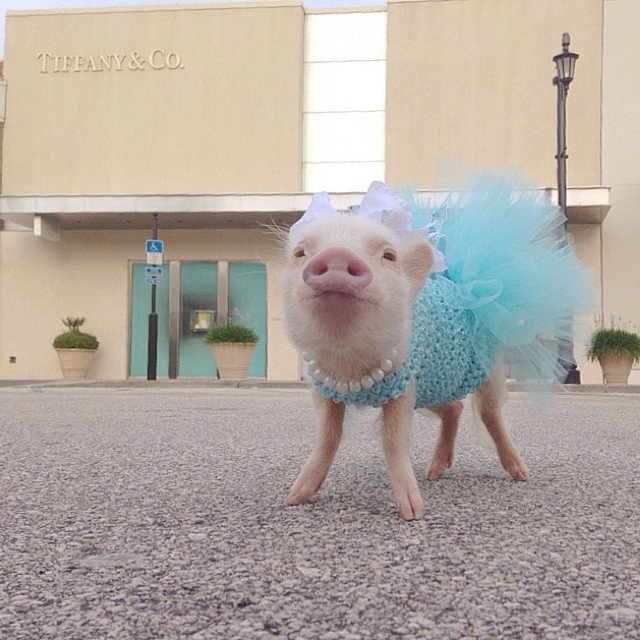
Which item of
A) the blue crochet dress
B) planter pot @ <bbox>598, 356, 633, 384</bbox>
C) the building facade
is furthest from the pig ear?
the building facade

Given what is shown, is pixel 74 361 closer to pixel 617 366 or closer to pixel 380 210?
pixel 617 366

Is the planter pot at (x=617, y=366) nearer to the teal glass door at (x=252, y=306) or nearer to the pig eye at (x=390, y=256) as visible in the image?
the teal glass door at (x=252, y=306)

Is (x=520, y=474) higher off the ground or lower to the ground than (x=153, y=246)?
lower

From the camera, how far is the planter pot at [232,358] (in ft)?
53.6

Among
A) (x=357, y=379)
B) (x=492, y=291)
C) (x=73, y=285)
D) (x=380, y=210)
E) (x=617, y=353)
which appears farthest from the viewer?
(x=73, y=285)

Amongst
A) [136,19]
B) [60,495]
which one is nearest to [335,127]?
[136,19]

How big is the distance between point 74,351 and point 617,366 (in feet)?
35.4

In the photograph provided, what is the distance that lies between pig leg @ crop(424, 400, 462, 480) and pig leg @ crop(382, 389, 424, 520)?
2.38 ft

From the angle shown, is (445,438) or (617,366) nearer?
(445,438)

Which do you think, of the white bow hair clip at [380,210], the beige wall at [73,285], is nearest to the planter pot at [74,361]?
the beige wall at [73,285]

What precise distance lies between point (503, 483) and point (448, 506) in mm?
556

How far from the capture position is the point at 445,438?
3146mm

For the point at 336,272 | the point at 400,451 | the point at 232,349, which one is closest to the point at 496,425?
the point at 400,451

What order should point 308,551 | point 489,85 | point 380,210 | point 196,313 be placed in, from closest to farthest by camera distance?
point 308,551
point 380,210
point 489,85
point 196,313
